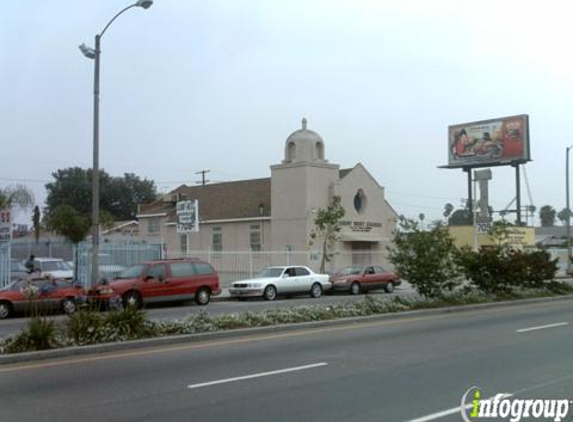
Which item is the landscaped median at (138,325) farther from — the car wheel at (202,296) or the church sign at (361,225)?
the church sign at (361,225)

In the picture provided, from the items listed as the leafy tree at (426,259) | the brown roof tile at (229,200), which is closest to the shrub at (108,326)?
the leafy tree at (426,259)

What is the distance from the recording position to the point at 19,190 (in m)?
50.2

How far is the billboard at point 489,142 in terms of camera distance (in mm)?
54062

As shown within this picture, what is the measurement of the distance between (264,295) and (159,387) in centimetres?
1925

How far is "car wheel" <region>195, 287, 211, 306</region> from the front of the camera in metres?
25.7

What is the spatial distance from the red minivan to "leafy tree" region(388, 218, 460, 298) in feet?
26.7

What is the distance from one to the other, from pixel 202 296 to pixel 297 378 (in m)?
16.9

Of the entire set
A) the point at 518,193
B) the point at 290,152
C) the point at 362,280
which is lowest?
the point at 362,280

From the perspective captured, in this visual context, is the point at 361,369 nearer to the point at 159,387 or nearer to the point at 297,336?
the point at 159,387

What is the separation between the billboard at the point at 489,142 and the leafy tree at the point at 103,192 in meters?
51.5

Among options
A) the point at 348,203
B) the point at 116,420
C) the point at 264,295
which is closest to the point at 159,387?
the point at 116,420

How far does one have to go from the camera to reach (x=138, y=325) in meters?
13.0

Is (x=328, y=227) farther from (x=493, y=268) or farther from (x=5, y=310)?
(x=5, y=310)
